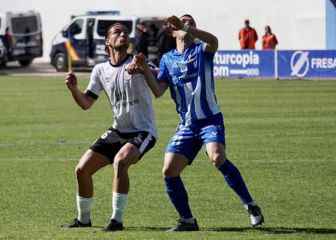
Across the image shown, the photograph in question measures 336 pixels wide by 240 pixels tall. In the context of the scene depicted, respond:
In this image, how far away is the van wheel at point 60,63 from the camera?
165 ft

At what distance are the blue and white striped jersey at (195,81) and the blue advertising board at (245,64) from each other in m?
28.9

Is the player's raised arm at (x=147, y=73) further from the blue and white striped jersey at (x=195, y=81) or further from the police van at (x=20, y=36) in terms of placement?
the police van at (x=20, y=36)

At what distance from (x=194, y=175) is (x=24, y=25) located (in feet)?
124

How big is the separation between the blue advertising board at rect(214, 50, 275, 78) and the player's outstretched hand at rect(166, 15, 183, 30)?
1161 inches

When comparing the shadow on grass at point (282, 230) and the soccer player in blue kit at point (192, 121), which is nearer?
the shadow on grass at point (282, 230)

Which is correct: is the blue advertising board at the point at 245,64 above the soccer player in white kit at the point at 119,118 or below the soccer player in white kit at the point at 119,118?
below

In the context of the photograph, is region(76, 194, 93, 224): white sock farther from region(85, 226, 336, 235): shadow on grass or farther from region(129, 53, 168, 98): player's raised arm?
region(129, 53, 168, 98): player's raised arm

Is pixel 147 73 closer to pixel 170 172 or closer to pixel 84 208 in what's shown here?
pixel 170 172

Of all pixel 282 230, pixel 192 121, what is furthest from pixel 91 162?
pixel 282 230

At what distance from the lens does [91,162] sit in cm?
1180

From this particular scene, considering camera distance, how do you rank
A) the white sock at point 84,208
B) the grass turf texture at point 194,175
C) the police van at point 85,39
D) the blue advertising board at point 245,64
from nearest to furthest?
1. the white sock at point 84,208
2. the grass turf texture at point 194,175
3. the blue advertising board at point 245,64
4. the police van at point 85,39

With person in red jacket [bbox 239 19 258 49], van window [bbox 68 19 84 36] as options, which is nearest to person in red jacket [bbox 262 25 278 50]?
person in red jacket [bbox 239 19 258 49]

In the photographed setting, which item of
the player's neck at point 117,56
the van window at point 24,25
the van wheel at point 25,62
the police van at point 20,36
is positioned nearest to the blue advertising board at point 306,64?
the police van at point 20,36

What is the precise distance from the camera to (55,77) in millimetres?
46438
